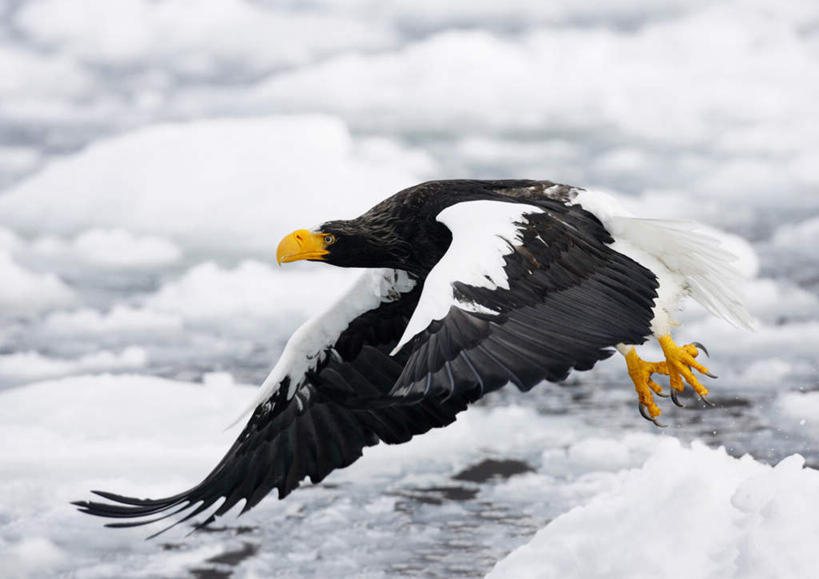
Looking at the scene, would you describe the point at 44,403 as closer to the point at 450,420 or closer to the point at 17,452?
the point at 17,452

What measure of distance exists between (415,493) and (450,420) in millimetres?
3698

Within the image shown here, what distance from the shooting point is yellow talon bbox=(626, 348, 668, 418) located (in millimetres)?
5449

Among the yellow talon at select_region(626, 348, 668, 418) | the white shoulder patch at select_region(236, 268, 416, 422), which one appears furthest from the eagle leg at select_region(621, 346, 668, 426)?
the white shoulder patch at select_region(236, 268, 416, 422)

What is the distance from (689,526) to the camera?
5.91 m

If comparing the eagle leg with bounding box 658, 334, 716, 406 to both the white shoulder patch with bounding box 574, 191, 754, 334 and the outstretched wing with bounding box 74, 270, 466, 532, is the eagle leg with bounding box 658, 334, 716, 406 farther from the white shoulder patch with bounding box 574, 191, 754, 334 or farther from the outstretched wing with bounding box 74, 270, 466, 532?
the outstretched wing with bounding box 74, 270, 466, 532

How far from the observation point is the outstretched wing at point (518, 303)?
4043mm

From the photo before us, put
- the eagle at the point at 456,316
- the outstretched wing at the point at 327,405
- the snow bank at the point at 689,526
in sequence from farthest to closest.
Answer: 1. the outstretched wing at the point at 327,405
2. the snow bank at the point at 689,526
3. the eagle at the point at 456,316

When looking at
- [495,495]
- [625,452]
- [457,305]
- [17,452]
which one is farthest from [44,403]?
[457,305]

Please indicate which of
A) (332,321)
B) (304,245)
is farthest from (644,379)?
(304,245)

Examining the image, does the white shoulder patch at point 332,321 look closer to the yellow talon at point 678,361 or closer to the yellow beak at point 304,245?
the yellow beak at point 304,245

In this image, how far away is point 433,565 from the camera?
780 cm

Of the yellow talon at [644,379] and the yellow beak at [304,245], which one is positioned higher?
the yellow beak at [304,245]

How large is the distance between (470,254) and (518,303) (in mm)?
300

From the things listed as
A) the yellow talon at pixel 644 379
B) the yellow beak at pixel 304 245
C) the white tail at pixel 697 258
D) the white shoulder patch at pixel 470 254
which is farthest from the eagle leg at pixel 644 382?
the yellow beak at pixel 304 245
